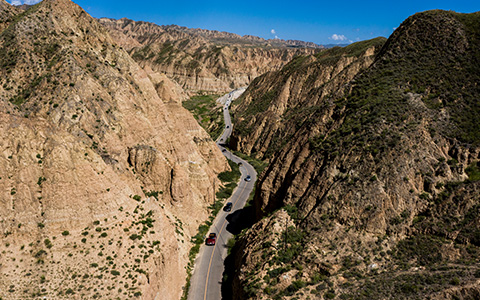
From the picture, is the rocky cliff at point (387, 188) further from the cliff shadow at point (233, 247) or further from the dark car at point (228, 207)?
the dark car at point (228, 207)

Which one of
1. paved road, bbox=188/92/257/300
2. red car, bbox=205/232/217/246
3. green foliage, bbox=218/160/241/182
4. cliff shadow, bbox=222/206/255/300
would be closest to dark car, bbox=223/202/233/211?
paved road, bbox=188/92/257/300

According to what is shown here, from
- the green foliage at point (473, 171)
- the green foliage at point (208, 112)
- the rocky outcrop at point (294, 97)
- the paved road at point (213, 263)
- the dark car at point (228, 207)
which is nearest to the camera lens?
the green foliage at point (473, 171)

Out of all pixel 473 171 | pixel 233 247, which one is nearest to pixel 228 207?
pixel 233 247

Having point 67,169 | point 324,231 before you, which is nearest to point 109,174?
point 67,169

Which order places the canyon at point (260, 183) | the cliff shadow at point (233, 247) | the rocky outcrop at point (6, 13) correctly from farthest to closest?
the rocky outcrop at point (6, 13) → the cliff shadow at point (233, 247) → the canyon at point (260, 183)

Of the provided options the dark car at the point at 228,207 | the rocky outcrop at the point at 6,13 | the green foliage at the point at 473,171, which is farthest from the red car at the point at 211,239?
the rocky outcrop at the point at 6,13
